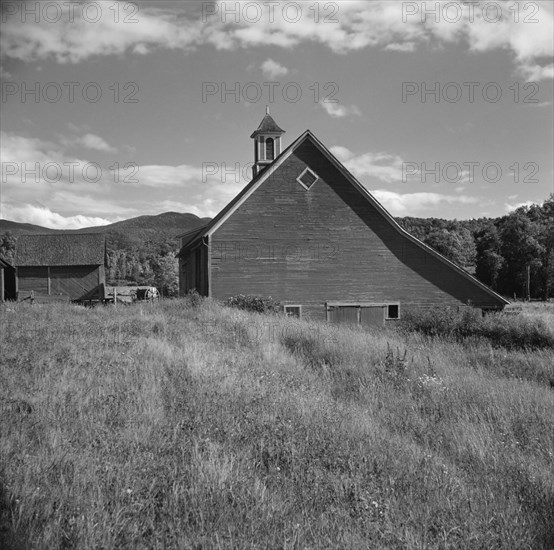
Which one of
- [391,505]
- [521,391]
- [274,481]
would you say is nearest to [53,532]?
[274,481]

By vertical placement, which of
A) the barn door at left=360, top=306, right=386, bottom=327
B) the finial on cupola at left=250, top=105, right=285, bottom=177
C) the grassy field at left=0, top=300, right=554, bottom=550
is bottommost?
the barn door at left=360, top=306, right=386, bottom=327

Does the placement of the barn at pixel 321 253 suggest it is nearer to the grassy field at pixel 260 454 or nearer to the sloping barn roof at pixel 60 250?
the grassy field at pixel 260 454

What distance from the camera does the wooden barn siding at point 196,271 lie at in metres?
25.1

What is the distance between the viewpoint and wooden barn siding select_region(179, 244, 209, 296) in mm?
25109

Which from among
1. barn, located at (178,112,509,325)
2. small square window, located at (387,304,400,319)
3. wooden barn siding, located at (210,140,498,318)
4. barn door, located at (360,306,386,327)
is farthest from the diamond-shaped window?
small square window, located at (387,304,400,319)

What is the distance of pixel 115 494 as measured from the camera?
399 centimetres

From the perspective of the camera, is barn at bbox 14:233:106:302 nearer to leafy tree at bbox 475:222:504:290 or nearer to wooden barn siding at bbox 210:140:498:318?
wooden barn siding at bbox 210:140:498:318

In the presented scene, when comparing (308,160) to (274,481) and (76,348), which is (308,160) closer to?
(76,348)

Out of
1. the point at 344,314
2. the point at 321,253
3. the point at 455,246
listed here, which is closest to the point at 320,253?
the point at 321,253

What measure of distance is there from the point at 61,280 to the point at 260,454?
49.7 metres

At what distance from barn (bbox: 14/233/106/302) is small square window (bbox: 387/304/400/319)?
32.8 meters

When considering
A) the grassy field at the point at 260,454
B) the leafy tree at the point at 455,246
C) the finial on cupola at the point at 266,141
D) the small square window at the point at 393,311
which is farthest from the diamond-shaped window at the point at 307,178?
the leafy tree at the point at 455,246

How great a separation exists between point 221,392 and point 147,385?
42.6 inches

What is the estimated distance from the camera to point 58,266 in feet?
163
